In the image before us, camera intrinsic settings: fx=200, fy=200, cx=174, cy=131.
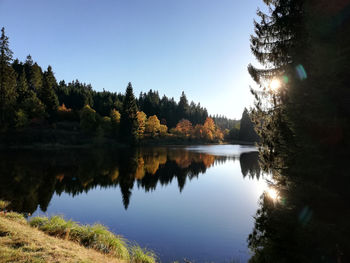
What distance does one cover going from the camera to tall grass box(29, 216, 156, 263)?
6.53 m

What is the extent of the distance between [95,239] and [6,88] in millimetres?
53624

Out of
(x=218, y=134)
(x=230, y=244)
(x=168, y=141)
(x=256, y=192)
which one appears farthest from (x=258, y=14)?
(x=218, y=134)

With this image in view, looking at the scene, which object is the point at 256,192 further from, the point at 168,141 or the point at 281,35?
the point at 168,141

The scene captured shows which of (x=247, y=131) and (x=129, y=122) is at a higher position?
(x=129, y=122)

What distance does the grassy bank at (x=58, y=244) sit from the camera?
470 centimetres

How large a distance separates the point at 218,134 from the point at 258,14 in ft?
279

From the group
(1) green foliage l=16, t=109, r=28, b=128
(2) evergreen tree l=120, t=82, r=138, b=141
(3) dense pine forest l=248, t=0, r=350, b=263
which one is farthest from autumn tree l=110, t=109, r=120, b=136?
(3) dense pine forest l=248, t=0, r=350, b=263

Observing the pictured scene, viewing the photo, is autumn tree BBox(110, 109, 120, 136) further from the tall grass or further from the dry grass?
the dry grass

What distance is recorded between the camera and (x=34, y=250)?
491 centimetres

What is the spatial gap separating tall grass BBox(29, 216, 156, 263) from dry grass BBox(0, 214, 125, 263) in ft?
1.67

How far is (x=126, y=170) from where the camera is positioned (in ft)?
76.5

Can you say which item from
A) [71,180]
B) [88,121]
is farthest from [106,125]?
[71,180]

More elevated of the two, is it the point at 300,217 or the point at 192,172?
the point at 300,217

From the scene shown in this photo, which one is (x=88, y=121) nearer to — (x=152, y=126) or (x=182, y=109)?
(x=152, y=126)
